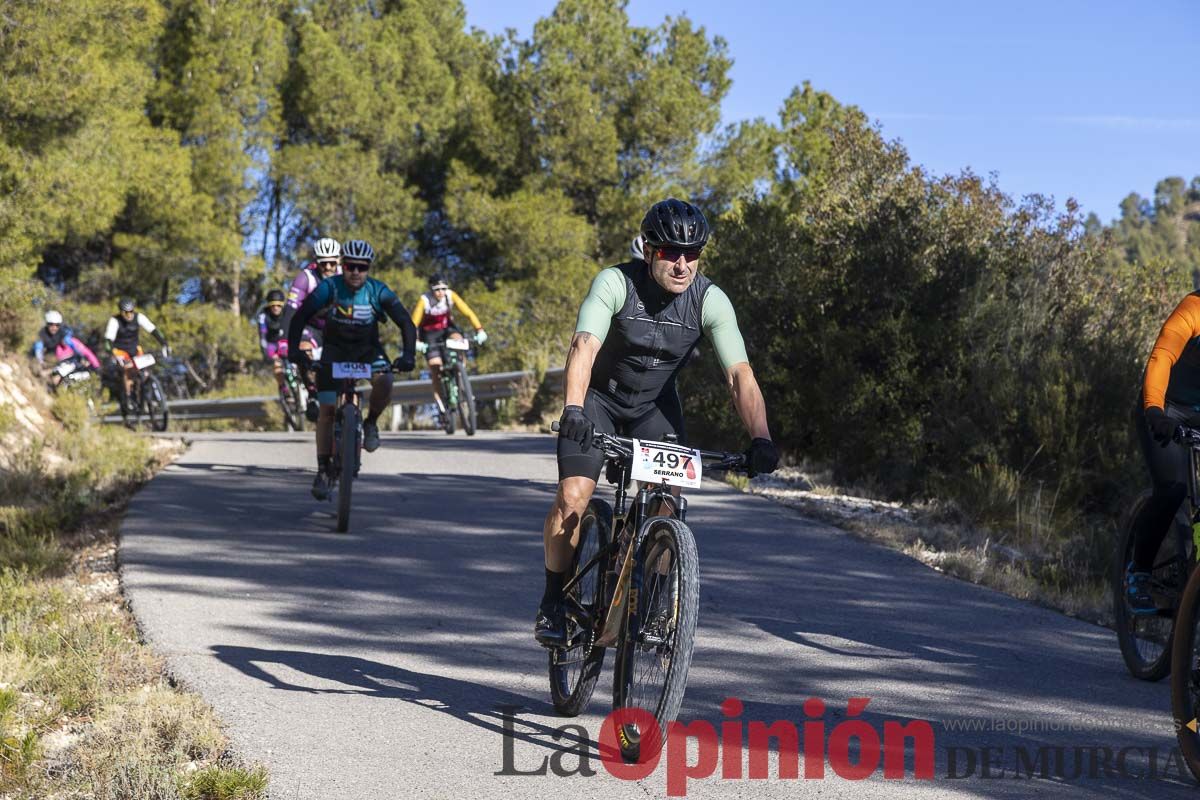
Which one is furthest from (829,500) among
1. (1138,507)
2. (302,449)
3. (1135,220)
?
(1135,220)

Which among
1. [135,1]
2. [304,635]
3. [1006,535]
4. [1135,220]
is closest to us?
[304,635]

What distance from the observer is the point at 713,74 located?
38062 millimetres

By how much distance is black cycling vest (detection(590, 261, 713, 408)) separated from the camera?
5539 mm

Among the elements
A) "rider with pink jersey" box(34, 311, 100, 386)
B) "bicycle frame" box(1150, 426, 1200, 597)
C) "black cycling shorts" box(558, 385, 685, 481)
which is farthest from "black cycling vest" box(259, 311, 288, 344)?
"bicycle frame" box(1150, 426, 1200, 597)

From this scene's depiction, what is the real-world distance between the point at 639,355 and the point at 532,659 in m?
1.88

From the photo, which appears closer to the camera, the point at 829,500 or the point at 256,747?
the point at 256,747

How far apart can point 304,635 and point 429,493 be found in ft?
17.2

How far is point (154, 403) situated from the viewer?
21.4 m

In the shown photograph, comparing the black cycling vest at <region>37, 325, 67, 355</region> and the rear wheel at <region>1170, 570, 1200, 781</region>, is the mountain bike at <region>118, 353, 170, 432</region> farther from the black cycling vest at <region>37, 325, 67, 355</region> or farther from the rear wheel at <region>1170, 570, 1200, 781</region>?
the rear wheel at <region>1170, 570, 1200, 781</region>

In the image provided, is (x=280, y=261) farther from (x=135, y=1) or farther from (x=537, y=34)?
(x=135, y=1)

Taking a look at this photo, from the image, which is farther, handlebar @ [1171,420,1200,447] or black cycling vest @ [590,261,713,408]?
handlebar @ [1171,420,1200,447]

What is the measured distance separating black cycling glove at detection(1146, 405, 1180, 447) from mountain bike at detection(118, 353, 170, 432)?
17.7m

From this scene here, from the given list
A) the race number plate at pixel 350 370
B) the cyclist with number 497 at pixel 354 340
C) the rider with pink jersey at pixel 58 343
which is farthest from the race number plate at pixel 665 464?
the rider with pink jersey at pixel 58 343

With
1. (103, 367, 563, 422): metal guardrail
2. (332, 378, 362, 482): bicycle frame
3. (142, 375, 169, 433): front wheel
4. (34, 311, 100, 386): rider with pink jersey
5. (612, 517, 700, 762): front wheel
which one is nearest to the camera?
(612, 517, 700, 762): front wheel
